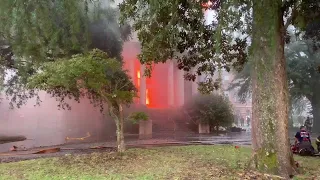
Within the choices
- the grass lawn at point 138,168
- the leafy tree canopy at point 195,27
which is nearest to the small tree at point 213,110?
the leafy tree canopy at point 195,27

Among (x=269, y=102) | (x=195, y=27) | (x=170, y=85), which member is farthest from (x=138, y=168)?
(x=170, y=85)

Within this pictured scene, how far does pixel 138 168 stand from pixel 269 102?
12.1 ft

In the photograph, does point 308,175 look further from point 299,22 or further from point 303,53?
point 303,53

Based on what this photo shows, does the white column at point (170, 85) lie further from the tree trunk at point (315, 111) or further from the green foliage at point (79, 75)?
the green foliage at point (79, 75)

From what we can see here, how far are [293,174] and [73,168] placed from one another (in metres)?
5.52

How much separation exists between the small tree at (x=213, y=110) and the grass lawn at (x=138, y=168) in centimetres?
1575

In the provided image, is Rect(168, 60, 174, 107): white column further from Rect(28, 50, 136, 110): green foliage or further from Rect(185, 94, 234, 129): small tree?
Rect(28, 50, 136, 110): green foliage

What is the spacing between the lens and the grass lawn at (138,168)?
25.3 feet

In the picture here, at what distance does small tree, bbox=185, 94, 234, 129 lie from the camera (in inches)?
1060

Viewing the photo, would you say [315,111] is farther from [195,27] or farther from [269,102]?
[269,102]

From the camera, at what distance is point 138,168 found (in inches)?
344

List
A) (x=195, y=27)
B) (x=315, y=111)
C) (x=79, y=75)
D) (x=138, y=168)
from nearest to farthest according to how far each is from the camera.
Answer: (x=138, y=168) < (x=79, y=75) < (x=195, y=27) < (x=315, y=111)

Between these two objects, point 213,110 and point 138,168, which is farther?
point 213,110

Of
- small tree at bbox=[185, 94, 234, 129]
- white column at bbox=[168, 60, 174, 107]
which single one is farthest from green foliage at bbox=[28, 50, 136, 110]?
white column at bbox=[168, 60, 174, 107]
